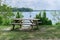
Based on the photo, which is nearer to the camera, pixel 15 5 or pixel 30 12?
pixel 15 5

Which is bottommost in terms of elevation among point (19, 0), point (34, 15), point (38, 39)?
point (38, 39)

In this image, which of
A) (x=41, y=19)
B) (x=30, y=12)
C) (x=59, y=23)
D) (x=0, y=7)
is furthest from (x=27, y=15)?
(x=0, y=7)

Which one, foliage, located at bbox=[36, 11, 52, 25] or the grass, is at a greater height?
foliage, located at bbox=[36, 11, 52, 25]

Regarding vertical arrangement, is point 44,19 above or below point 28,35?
above

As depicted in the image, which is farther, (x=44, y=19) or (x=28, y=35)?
(x=44, y=19)

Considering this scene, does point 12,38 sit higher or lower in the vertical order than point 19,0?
lower

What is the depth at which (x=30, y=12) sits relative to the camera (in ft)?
33.0

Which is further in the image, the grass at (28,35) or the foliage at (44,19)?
the foliage at (44,19)

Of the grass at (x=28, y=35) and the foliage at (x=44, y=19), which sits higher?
the foliage at (x=44, y=19)

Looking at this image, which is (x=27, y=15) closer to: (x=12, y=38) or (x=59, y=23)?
(x=59, y=23)

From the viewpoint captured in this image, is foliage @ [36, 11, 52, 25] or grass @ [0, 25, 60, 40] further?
foliage @ [36, 11, 52, 25]

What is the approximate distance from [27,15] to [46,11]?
104 cm

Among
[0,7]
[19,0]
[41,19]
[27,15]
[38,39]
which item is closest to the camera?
[38,39]

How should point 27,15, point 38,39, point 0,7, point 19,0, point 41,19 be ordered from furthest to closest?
1. point 27,15
2. point 41,19
3. point 19,0
4. point 0,7
5. point 38,39
